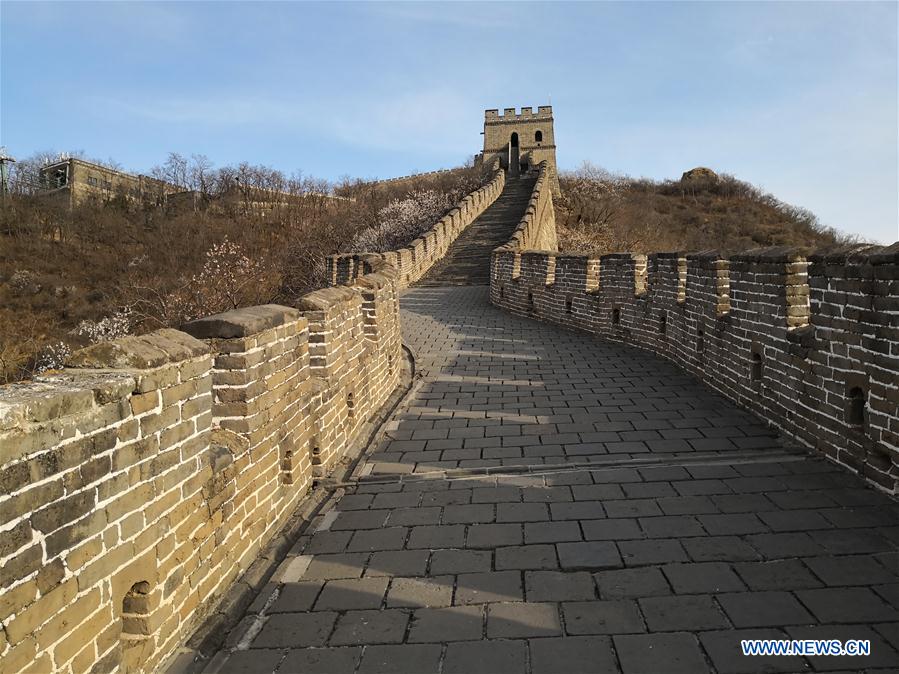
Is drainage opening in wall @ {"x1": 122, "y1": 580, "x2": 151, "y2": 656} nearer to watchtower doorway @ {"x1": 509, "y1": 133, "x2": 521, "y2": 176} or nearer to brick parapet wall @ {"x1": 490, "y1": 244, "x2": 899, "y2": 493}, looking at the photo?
brick parapet wall @ {"x1": 490, "y1": 244, "x2": 899, "y2": 493}

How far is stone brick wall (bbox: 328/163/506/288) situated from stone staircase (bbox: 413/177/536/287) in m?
0.30

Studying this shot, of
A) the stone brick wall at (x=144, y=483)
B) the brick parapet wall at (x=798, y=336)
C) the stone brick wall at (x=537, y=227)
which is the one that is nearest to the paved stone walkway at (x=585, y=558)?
the brick parapet wall at (x=798, y=336)

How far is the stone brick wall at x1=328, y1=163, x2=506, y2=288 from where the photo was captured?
53.5 feet

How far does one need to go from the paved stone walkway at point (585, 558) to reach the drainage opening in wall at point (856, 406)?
39 cm

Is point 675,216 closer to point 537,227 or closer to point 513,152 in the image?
point 513,152

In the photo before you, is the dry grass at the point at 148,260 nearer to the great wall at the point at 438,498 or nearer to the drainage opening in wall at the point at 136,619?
the great wall at the point at 438,498

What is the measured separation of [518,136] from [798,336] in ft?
148

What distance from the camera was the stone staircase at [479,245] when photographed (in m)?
21.5

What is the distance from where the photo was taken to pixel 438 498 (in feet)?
14.5

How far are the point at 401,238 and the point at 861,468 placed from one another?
24.4 metres

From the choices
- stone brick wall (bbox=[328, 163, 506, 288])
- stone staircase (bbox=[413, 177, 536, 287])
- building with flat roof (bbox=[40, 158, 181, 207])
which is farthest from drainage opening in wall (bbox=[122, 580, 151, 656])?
Result: building with flat roof (bbox=[40, 158, 181, 207])

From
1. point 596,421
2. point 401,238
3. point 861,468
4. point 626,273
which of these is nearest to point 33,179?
point 401,238

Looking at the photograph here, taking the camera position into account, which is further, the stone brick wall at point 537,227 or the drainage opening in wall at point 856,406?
the stone brick wall at point 537,227

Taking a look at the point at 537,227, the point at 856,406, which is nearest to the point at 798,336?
the point at 856,406
